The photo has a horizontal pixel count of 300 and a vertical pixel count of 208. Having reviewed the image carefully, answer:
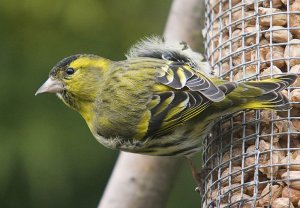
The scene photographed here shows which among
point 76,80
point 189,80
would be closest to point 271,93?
point 189,80

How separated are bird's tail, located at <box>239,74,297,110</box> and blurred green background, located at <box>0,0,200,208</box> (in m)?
2.64

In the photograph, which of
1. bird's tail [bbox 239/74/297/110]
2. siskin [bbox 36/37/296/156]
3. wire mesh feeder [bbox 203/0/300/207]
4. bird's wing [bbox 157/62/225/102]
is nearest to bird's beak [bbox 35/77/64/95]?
siskin [bbox 36/37/296/156]

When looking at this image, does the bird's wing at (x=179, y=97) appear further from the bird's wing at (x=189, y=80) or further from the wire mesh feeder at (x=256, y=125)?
the wire mesh feeder at (x=256, y=125)

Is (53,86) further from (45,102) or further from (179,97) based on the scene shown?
Result: (45,102)

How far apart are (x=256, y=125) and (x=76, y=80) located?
1.41 meters

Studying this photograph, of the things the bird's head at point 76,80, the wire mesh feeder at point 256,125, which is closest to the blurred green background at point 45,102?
the bird's head at point 76,80

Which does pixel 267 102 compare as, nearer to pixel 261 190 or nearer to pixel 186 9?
pixel 261 190

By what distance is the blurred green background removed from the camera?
27.1ft

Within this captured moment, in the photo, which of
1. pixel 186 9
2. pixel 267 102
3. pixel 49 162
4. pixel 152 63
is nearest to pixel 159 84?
pixel 152 63

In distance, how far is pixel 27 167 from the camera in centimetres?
834

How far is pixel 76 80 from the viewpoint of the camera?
6570 mm

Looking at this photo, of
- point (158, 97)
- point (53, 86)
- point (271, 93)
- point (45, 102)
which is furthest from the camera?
point (45, 102)

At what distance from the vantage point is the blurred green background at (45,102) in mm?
8273

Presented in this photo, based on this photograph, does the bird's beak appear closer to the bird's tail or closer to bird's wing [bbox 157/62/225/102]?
bird's wing [bbox 157/62/225/102]
